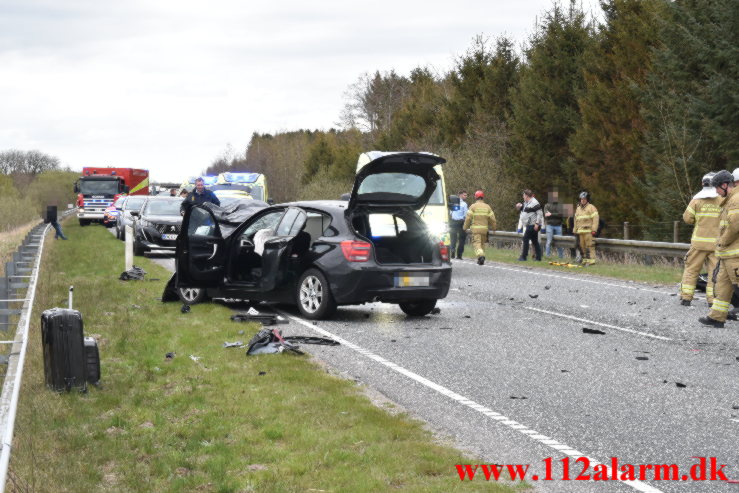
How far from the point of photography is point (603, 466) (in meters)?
6.02

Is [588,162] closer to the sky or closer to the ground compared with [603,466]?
closer to the sky

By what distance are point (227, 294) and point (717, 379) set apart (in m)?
7.07

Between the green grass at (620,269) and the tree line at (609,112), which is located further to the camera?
the tree line at (609,112)

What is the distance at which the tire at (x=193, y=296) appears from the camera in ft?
48.0

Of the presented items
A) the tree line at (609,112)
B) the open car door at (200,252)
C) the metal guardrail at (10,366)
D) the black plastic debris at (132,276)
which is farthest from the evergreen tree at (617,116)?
the metal guardrail at (10,366)

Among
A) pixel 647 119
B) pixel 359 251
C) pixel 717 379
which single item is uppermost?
pixel 647 119

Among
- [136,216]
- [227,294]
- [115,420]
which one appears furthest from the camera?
[136,216]

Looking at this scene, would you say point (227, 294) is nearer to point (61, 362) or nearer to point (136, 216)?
point (61, 362)

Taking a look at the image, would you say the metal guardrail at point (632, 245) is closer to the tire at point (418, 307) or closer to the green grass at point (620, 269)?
the green grass at point (620, 269)

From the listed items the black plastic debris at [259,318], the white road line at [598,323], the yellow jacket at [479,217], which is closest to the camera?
the white road line at [598,323]

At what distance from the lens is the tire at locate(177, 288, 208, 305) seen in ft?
48.0

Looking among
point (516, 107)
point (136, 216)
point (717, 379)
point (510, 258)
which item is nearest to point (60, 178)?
point (516, 107)

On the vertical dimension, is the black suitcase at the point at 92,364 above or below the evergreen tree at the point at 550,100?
below

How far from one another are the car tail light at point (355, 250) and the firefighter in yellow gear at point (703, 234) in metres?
5.02
